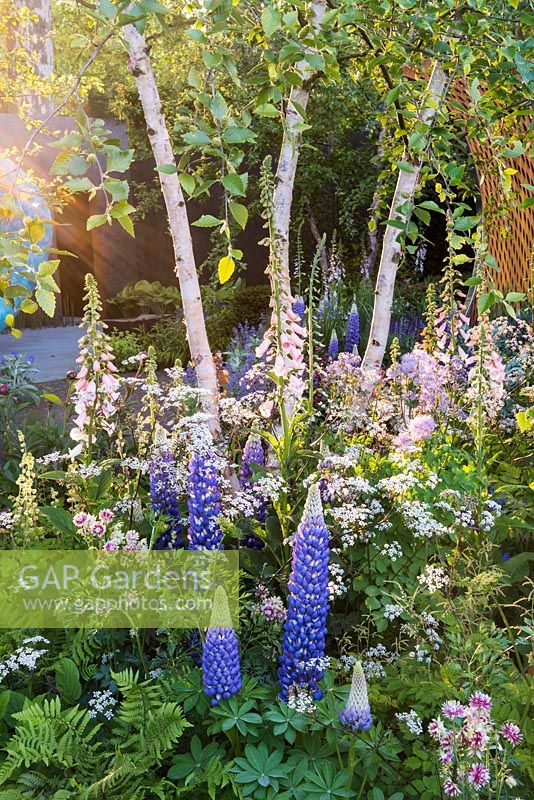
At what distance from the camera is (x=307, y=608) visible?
81.8 inches

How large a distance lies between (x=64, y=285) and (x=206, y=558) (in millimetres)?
11441

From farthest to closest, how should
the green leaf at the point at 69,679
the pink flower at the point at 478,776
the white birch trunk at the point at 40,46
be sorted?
the white birch trunk at the point at 40,46 < the green leaf at the point at 69,679 < the pink flower at the point at 478,776

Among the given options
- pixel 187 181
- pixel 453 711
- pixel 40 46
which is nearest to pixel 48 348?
pixel 40 46

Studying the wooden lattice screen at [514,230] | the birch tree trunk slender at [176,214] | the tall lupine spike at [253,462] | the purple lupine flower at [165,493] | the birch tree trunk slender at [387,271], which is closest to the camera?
the purple lupine flower at [165,493]

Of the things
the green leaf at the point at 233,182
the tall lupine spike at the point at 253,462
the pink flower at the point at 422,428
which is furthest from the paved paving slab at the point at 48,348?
the green leaf at the point at 233,182

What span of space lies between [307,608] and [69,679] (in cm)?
Result: 74

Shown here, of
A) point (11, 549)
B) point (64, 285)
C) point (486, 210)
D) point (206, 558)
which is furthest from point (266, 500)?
point (64, 285)

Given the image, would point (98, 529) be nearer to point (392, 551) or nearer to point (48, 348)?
point (392, 551)

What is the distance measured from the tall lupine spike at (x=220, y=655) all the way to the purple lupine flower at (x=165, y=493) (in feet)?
2.32

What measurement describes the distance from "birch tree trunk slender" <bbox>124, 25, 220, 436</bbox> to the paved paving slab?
4901 millimetres

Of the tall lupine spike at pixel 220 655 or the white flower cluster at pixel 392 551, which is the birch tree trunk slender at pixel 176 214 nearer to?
the white flower cluster at pixel 392 551

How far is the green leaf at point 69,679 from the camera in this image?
7.18 feet

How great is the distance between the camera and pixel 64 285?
13117 mm

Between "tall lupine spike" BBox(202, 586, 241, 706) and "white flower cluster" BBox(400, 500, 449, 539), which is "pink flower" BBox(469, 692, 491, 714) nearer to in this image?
"tall lupine spike" BBox(202, 586, 241, 706)
